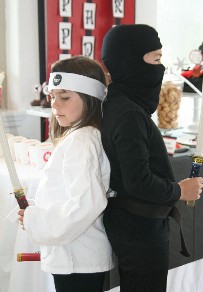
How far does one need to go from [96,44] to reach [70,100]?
6.12 feet

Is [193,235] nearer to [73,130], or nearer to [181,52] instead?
[73,130]

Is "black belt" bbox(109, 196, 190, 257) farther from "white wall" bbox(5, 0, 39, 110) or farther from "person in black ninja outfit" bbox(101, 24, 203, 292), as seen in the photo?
"white wall" bbox(5, 0, 39, 110)

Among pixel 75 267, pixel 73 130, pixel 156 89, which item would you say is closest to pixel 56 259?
pixel 75 267

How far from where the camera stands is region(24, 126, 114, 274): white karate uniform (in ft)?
3.41

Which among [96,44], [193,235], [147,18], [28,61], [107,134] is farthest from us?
[147,18]

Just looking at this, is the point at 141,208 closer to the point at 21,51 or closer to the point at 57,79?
the point at 57,79

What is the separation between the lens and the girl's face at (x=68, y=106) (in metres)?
1.13

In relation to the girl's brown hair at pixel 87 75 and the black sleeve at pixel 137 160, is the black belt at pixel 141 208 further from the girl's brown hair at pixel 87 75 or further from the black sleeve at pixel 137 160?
the girl's brown hair at pixel 87 75

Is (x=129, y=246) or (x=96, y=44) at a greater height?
(x=96, y=44)

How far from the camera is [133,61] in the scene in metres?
1.10

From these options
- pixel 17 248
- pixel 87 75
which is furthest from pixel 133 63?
pixel 17 248

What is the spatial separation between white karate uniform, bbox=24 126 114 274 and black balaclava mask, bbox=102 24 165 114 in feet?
0.46

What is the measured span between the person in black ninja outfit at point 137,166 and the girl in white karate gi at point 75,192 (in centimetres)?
4

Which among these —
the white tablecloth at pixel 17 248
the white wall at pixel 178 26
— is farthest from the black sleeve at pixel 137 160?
the white wall at pixel 178 26
